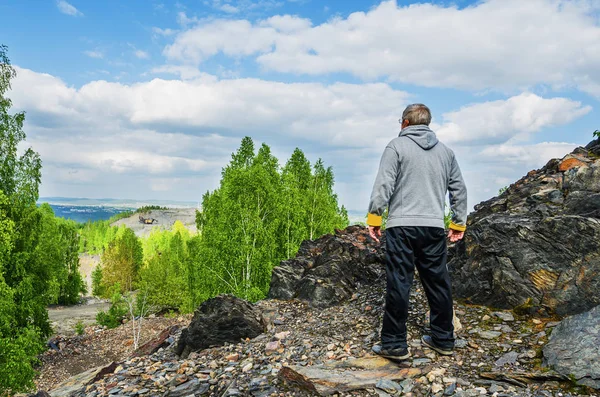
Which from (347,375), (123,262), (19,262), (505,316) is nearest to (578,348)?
(505,316)

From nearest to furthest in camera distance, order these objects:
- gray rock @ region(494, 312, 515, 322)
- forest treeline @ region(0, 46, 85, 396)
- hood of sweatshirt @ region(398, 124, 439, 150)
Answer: hood of sweatshirt @ region(398, 124, 439, 150) → gray rock @ region(494, 312, 515, 322) → forest treeline @ region(0, 46, 85, 396)

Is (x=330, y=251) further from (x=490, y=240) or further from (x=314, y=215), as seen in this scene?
(x=314, y=215)

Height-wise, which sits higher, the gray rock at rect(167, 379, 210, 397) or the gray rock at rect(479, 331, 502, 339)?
the gray rock at rect(479, 331, 502, 339)

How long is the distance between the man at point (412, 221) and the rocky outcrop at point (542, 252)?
2237 millimetres

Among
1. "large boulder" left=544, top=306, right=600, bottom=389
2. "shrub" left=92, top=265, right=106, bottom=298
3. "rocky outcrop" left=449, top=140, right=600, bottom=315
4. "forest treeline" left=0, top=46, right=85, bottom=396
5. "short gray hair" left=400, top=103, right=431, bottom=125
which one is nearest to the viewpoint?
"large boulder" left=544, top=306, right=600, bottom=389

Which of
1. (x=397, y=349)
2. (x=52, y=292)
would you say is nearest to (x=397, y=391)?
(x=397, y=349)

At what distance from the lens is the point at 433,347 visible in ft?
21.9

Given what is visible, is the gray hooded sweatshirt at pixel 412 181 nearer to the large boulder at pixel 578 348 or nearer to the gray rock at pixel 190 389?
the large boulder at pixel 578 348

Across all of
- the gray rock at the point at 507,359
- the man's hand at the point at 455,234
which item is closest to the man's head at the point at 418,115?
the man's hand at the point at 455,234

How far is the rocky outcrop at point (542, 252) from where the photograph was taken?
24.3 feet

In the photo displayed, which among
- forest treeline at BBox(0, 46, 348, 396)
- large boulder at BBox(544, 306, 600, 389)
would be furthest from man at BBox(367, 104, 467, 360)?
forest treeline at BBox(0, 46, 348, 396)

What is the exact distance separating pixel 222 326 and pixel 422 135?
6.00m

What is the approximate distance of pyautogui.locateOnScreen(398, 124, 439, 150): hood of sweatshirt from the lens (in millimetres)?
6336

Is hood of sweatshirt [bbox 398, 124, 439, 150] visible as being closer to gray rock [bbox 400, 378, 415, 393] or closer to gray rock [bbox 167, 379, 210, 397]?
gray rock [bbox 400, 378, 415, 393]
